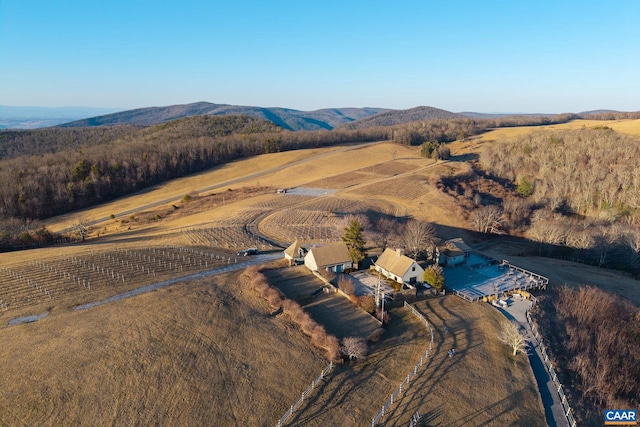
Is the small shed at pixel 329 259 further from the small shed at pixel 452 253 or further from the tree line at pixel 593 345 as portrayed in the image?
→ the tree line at pixel 593 345

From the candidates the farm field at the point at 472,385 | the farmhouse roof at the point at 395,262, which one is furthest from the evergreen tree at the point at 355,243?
the farm field at the point at 472,385

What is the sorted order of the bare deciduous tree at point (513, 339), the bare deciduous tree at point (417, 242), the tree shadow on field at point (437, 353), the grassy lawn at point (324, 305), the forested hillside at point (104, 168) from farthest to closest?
the forested hillside at point (104, 168) → the bare deciduous tree at point (417, 242) → the grassy lawn at point (324, 305) → the bare deciduous tree at point (513, 339) → the tree shadow on field at point (437, 353)

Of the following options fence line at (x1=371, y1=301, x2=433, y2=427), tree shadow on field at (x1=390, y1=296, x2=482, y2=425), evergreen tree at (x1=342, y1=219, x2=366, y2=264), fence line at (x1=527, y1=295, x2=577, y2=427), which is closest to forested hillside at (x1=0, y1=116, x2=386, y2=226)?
evergreen tree at (x1=342, y1=219, x2=366, y2=264)

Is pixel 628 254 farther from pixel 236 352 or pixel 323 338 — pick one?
pixel 236 352

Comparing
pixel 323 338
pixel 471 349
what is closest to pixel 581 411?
pixel 471 349

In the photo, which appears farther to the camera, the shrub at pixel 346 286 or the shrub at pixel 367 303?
the shrub at pixel 346 286

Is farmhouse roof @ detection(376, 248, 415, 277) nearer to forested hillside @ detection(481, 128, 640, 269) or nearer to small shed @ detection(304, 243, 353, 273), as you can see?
small shed @ detection(304, 243, 353, 273)
